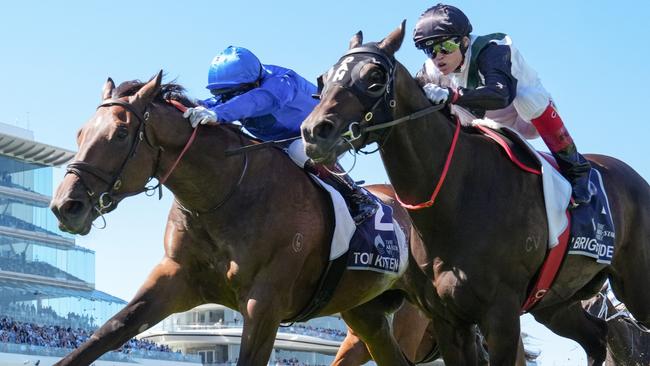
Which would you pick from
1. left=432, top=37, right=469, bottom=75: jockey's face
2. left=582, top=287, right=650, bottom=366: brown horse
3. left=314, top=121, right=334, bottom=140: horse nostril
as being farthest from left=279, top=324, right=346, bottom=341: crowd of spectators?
left=314, top=121, right=334, bottom=140: horse nostril

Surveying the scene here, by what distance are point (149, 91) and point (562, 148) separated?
3.14 m

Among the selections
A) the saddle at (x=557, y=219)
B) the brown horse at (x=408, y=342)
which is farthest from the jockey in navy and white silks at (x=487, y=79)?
the brown horse at (x=408, y=342)

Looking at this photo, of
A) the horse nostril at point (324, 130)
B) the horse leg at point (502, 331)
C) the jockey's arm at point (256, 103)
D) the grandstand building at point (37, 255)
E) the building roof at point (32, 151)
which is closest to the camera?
the horse nostril at point (324, 130)

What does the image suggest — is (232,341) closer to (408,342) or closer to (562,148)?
(408,342)

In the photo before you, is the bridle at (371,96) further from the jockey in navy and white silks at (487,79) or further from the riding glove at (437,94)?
the jockey in navy and white silks at (487,79)

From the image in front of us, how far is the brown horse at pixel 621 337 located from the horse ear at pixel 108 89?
4.85 meters

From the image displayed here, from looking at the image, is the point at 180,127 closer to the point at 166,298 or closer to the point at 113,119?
the point at 113,119

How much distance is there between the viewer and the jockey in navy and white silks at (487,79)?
25.3ft

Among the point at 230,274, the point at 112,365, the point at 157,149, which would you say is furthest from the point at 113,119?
the point at 112,365

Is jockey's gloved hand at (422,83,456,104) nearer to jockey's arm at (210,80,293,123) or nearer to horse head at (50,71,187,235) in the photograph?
jockey's arm at (210,80,293,123)

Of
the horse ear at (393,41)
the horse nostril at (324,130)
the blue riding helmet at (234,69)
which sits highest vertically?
the blue riding helmet at (234,69)

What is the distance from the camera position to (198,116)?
29.3 feet

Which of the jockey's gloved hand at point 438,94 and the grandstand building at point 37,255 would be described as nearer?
the jockey's gloved hand at point 438,94

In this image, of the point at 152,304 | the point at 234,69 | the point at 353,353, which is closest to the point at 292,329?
the point at 353,353
